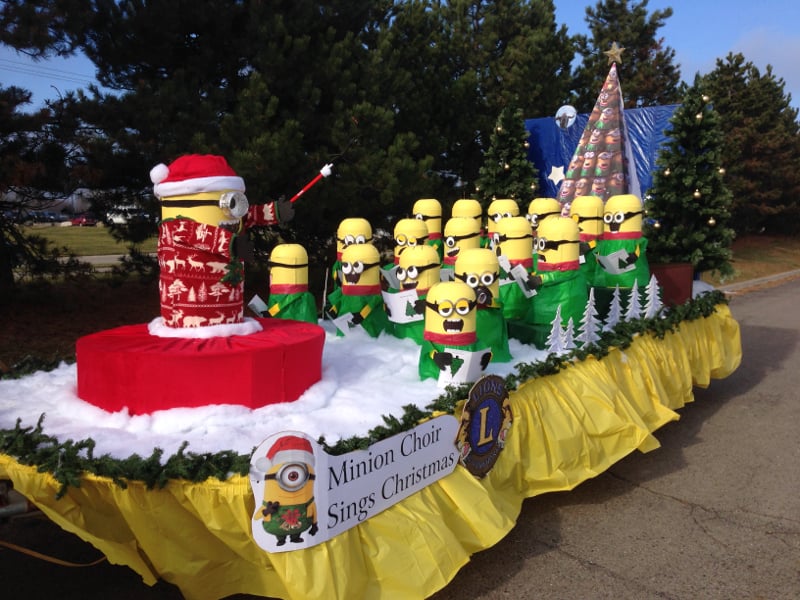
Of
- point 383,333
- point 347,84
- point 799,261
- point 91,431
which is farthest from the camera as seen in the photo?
point 799,261

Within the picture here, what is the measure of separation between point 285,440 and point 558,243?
110 inches

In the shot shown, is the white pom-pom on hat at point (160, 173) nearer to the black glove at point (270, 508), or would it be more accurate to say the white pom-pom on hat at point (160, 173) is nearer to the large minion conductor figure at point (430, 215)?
the black glove at point (270, 508)

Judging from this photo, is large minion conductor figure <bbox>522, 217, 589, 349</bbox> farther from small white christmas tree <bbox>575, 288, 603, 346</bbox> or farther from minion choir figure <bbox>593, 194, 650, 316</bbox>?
minion choir figure <bbox>593, 194, 650, 316</bbox>

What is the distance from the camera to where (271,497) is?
2.34 meters

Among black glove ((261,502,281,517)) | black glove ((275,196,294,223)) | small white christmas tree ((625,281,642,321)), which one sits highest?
black glove ((275,196,294,223))

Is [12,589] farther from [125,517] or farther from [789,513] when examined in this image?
[789,513]

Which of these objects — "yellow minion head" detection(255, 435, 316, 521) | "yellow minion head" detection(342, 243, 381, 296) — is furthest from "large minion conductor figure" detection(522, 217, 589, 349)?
"yellow minion head" detection(255, 435, 316, 521)

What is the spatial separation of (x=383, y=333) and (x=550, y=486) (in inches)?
67.6

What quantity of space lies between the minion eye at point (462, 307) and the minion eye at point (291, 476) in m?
1.32

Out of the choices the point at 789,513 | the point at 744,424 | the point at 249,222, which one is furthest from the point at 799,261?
the point at 249,222

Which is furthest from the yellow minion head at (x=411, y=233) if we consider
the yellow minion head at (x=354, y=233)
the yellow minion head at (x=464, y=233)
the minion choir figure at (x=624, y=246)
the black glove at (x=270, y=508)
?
the black glove at (x=270, y=508)

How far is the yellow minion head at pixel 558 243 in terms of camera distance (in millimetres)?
4488

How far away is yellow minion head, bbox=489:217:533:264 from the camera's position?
16.2 feet

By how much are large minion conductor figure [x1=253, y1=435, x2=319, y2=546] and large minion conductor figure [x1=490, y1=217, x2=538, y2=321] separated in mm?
2455
